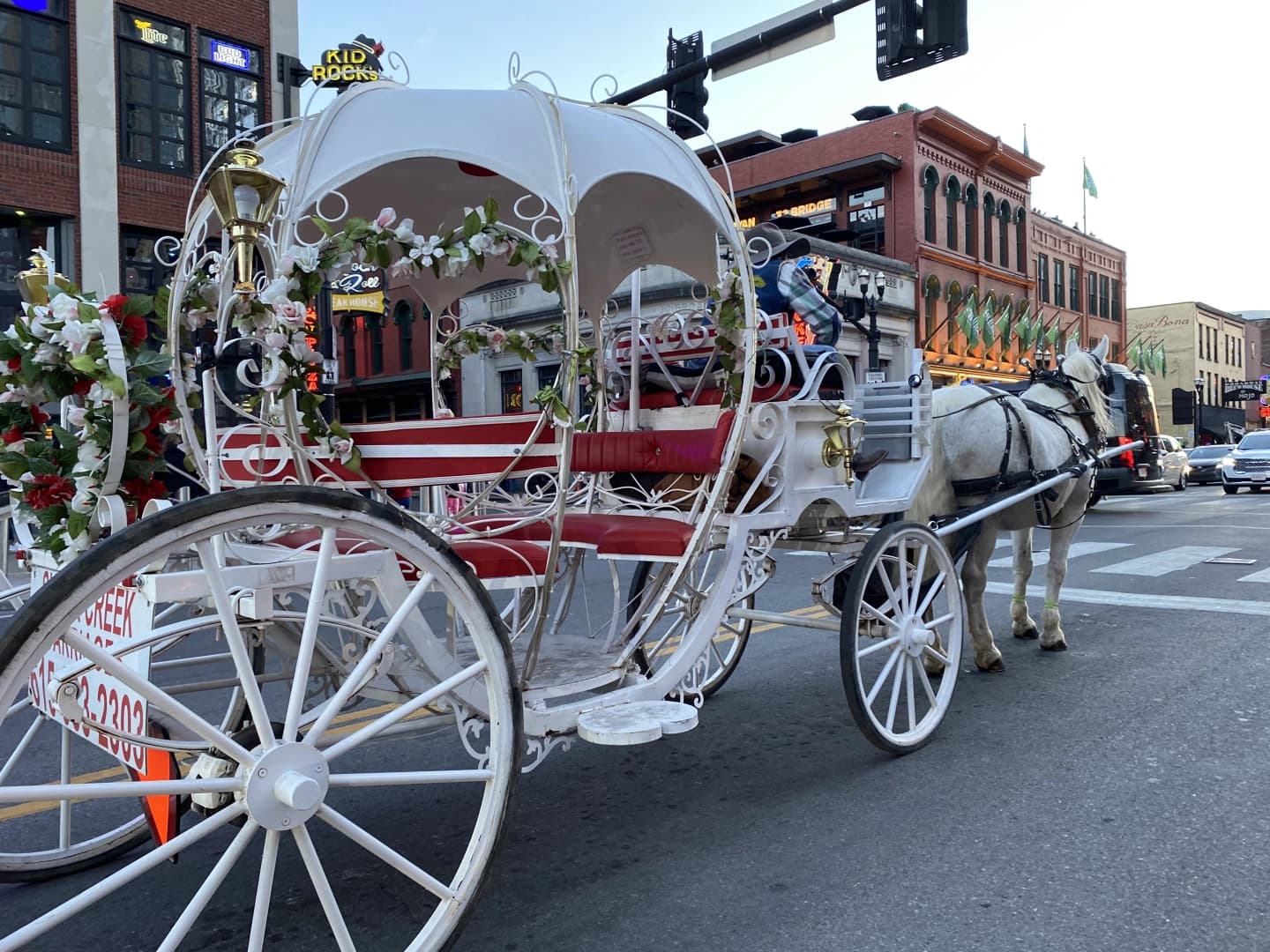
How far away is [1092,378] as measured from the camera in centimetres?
767

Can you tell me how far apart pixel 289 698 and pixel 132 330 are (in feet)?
4.00

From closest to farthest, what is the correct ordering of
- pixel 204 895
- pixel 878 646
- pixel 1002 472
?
pixel 204 895 < pixel 878 646 < pixel 1002 472

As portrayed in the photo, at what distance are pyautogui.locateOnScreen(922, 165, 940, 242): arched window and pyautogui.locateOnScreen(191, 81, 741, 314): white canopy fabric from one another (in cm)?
2823

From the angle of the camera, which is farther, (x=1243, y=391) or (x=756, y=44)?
(x=1243, y=391)

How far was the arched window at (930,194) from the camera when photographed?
100ft

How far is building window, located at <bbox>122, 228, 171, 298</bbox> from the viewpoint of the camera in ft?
54.9

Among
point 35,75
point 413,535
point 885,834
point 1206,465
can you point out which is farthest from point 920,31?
point 1206,465

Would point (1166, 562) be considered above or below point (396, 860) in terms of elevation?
below

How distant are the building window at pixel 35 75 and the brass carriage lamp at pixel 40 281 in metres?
15.1

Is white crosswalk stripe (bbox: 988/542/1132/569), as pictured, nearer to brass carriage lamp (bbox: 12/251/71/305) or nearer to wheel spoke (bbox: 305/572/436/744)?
wheel spoke (bbox: 305/572/436/744)

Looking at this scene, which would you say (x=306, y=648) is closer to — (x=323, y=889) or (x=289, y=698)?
(x=289, y=698)

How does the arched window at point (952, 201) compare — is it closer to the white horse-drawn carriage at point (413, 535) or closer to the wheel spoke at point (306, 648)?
the white horse-drawn carriage at point (413, 535)

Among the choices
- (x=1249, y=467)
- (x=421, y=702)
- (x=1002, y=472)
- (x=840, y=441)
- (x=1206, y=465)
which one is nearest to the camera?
(x=421, y=702)

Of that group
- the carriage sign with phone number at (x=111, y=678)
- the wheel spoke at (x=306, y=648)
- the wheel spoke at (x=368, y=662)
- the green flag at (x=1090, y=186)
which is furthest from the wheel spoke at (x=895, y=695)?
the green flag at (x=1090, y=186)
